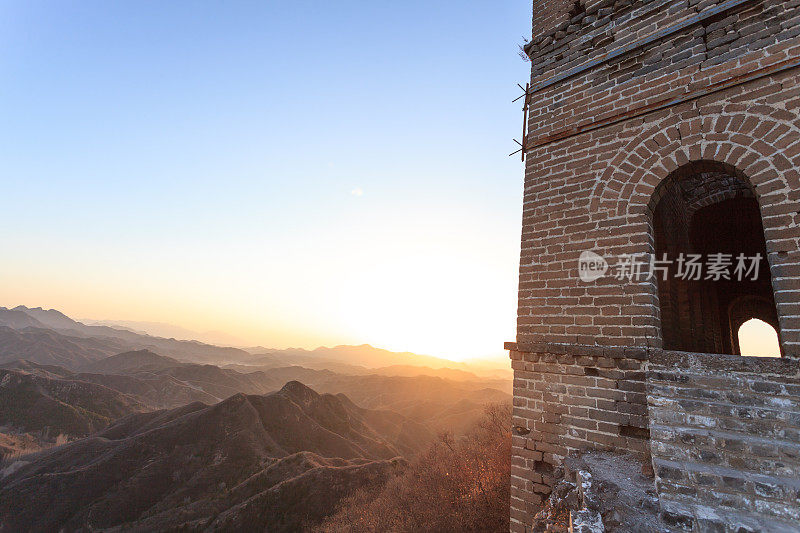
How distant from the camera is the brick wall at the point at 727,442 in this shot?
2.18 meters

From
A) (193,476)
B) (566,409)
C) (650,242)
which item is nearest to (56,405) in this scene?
(193,476)

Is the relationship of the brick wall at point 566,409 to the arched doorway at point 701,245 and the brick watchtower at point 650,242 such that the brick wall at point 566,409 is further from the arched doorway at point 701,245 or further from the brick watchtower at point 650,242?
the arched doorway at point 701,245

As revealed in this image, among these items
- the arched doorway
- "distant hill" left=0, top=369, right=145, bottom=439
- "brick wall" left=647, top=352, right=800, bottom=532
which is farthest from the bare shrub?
"distant hill" left=0, top=369, right=145, bottom=439

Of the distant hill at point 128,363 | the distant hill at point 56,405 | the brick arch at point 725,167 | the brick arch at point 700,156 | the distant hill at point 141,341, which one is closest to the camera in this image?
the brick arch at point 725,167

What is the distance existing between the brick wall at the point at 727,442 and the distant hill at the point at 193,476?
883 inches

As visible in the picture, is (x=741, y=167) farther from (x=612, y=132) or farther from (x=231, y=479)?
(x=231, y=479)

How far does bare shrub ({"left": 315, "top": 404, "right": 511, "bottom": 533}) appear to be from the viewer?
1595 centimetres

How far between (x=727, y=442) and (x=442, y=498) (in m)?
21.0

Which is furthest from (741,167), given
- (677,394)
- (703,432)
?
(703,432)

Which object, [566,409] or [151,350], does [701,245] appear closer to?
[566,409]

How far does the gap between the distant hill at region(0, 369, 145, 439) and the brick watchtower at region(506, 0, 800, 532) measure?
50148mm

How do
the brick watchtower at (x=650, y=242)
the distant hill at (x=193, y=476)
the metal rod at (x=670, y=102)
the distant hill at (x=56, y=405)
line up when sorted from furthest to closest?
the distant hill at (x=56, y=405), the distant hill at (x=193, y=476), the metal rod at (x=670, y=102), the brick watchtower at (x=650, y=242)

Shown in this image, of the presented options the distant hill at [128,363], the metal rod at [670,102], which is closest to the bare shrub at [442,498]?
the metal rod at [670,102]

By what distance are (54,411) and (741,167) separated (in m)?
55.5
